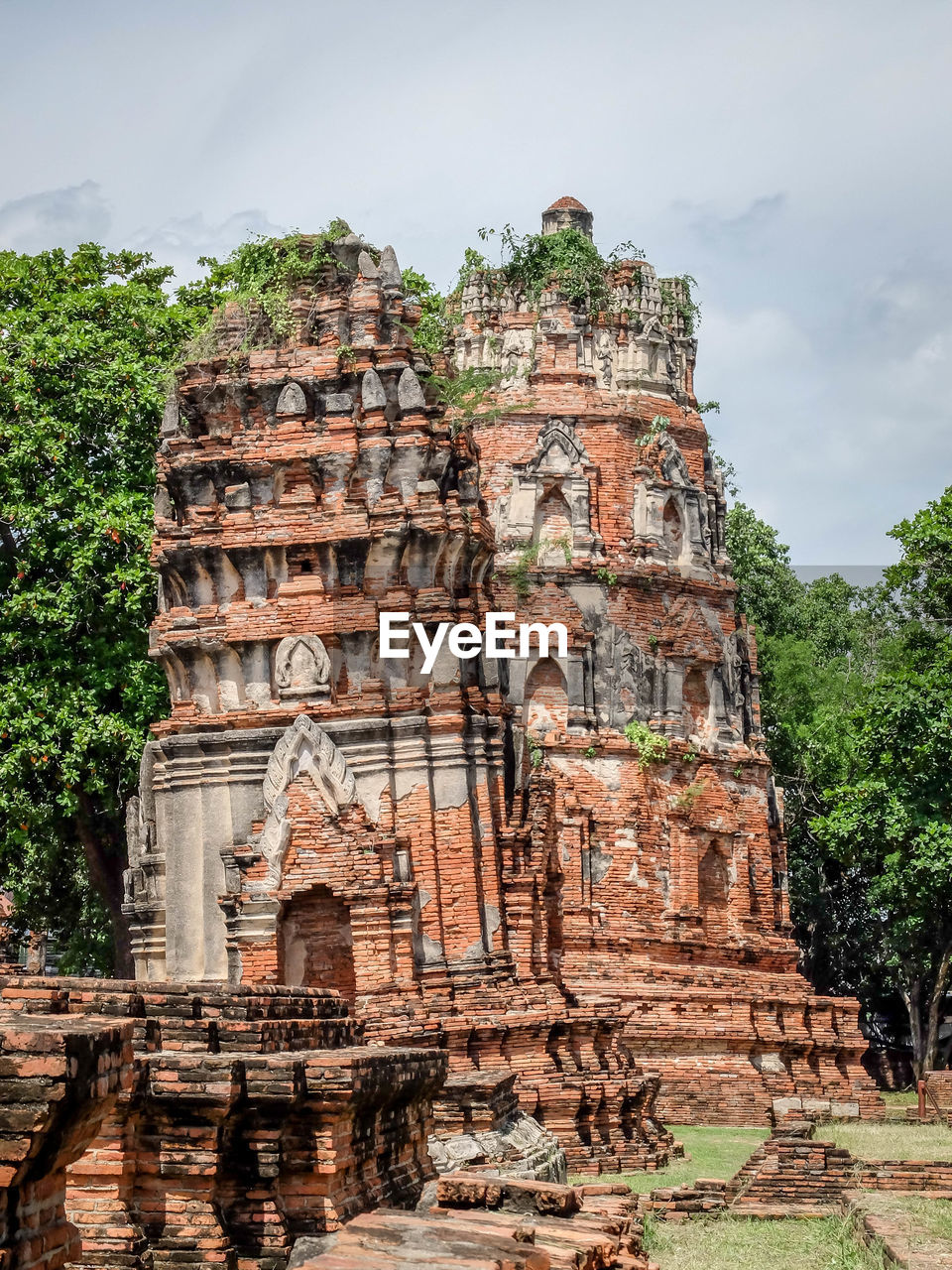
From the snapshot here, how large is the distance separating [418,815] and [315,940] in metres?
1.45

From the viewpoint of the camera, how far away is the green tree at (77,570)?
2436 cm

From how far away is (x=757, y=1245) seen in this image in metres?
13.2

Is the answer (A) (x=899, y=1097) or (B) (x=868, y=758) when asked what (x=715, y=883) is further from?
(A) (x=899, y=1097)

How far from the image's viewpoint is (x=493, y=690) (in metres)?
18.0

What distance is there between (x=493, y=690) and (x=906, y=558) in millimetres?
17344

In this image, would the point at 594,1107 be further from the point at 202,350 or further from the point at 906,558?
the point at 906,558

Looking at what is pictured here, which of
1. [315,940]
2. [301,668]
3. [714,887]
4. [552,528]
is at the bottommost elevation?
[315,940]

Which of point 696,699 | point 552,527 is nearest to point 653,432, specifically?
point 552,527

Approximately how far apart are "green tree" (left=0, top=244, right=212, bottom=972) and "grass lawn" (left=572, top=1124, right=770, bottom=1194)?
8.26 metres

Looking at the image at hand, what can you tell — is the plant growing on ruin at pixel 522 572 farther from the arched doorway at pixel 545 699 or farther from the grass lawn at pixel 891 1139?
the grass lawn at pixel 891 1139

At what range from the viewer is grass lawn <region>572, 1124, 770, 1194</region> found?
1672 centimetres

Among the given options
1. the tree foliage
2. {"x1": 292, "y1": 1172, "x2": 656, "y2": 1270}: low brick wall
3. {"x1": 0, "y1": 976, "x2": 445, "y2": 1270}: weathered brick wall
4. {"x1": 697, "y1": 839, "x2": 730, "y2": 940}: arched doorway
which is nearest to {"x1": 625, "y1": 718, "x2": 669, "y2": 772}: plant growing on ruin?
{"x1": 697, "y1": 839, "x2": 730, "y2": 940}: arched doorway

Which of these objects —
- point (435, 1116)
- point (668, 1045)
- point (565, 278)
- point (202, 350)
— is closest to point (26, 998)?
point (435, 1116)

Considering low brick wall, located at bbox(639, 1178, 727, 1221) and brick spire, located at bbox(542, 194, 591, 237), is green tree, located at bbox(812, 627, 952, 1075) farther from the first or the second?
low brick wall, located at bbox(639, 1178, 727, 1221)
